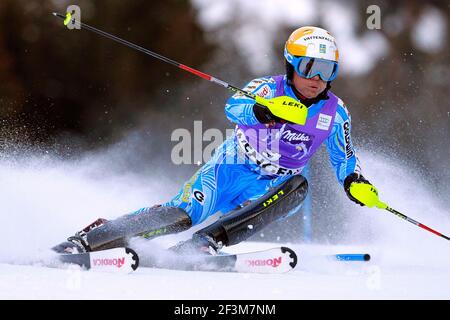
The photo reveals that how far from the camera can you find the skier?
3512 millimetres

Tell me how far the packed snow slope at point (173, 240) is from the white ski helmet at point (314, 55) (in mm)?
971

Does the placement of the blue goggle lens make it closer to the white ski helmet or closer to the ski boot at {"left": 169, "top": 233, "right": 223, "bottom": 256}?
the white ski helmet

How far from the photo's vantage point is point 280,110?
343 cm

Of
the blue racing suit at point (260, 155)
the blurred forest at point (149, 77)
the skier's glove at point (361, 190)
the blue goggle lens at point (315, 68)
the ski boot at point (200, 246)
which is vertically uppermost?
the blurred forest at point (149, 77)

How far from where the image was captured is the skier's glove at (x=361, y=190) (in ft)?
12.1

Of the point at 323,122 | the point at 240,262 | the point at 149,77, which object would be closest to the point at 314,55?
the point at 323,122

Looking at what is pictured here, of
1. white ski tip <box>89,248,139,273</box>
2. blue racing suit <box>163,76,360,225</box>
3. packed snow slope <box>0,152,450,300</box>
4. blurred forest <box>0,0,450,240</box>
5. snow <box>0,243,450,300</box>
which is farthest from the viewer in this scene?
blurred forest <box>0,0,450,240</box>

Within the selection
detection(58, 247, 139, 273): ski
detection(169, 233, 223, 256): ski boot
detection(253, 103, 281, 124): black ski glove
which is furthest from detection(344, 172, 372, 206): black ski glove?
detection(58, 247, 139, 273): ski

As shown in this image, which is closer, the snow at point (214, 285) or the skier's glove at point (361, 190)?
the snow at point (214, 285)

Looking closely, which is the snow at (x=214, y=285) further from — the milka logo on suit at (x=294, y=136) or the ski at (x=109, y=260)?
the milka logo on suit at (x=294, y=136)

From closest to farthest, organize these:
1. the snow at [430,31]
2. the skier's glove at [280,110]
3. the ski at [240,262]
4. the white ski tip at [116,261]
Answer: the white ski tip at [116,261], the ski at [240,262], the skier's glove at [280,110], the snow at [430,31]

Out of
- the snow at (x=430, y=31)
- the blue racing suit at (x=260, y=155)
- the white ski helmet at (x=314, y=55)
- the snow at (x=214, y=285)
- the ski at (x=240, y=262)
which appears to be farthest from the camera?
the snow at (x=430, y=31)

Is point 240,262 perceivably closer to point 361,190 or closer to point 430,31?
point 361,190

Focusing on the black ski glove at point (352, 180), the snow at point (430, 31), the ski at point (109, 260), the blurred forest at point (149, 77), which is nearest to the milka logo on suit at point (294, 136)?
the black ski glove at point (352, 180)
